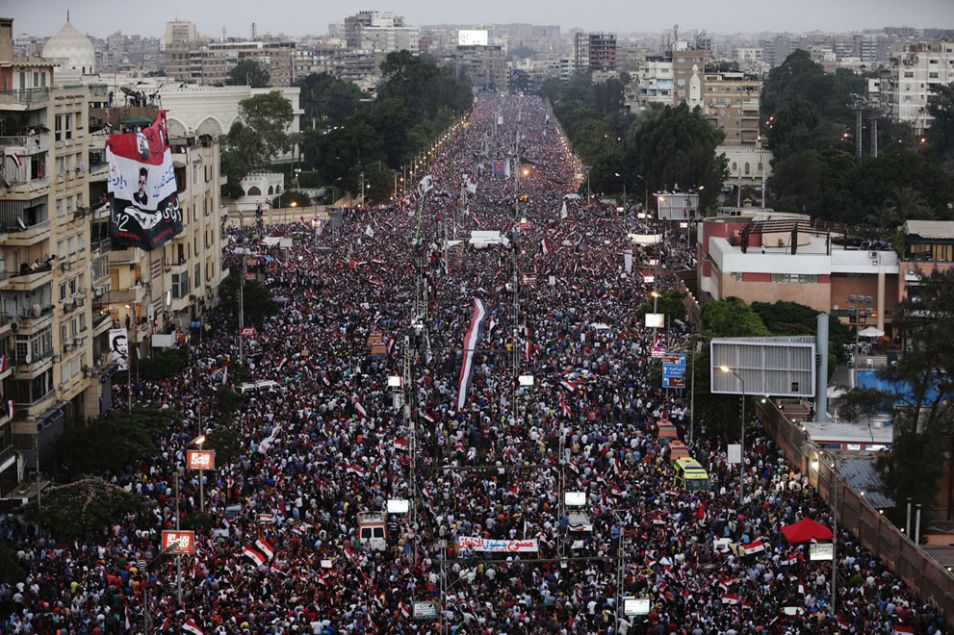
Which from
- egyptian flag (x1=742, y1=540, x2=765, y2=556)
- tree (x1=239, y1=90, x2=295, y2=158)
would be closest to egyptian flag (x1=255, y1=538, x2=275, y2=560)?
egyptian flag (x1=742, y1=540, x2=765, y2=556)

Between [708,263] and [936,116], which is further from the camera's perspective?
[936,116]

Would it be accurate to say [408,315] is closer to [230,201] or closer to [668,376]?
[668,376]

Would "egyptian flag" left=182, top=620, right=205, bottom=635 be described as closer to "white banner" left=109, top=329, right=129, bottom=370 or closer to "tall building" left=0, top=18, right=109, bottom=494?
"tall building" left=0, top=18, right=109, bottom=494

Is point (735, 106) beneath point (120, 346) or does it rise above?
above

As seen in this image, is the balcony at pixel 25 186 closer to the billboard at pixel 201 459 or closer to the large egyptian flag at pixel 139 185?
the large egyptian flag at pixel 139 185

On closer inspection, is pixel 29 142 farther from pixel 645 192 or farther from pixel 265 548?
pixel 645 192

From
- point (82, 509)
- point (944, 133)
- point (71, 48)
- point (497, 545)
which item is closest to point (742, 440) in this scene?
point (497, 545)

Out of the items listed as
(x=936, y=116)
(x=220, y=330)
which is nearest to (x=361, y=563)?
(x=220, y=330)
